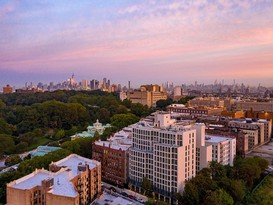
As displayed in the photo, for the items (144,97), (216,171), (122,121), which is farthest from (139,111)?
(216,171)

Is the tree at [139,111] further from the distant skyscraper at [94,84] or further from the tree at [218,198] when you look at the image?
the distant skyscraper at [94,84]

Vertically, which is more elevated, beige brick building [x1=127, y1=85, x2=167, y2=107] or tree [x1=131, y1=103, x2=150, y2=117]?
beige brick building [x1=127, y1=85, x2=167, y2=107]

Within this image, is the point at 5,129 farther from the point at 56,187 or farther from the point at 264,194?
the point at 264,194

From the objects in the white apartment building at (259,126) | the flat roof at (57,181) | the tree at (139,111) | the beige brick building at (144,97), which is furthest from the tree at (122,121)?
the beige brick building at (144,97)

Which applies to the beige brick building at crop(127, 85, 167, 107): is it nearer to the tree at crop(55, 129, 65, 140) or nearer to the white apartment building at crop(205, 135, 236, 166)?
the tree at crop(55, 129, 65, 140)

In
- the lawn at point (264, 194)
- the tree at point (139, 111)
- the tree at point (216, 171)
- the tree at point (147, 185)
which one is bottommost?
the lawn at point (264, 194)

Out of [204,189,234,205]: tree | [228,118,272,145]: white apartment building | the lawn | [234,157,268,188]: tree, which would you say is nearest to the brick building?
[204,189,234,205]: tree
